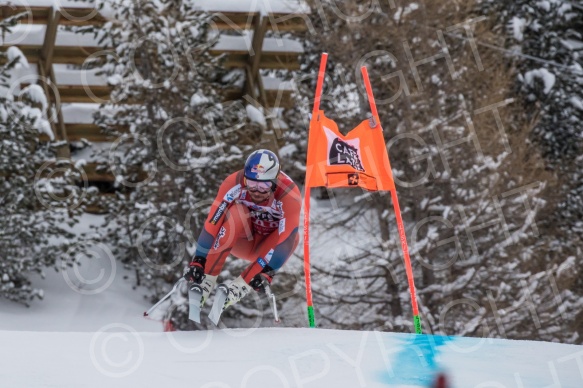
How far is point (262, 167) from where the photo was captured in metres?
8.44

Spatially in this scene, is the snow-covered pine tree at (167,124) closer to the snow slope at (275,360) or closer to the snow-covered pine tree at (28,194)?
the snow-covered pine tree at (28,194)

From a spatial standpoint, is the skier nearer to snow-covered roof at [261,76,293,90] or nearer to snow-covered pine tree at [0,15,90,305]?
snow-covered pine tree at [0,15,90,305]

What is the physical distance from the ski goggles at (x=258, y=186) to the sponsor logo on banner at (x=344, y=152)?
4.32 ft

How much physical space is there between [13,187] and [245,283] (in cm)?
816

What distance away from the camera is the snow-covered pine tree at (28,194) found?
1570 centimetres

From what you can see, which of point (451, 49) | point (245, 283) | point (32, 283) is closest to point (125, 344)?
point (245, 283)

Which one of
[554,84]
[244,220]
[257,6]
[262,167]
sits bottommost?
[554,84]

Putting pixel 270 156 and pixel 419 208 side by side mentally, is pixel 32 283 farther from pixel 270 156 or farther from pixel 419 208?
pixel 270 156

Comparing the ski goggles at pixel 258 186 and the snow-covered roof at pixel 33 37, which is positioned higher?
the ski goggles at pixel 258 186

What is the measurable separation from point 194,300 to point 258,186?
1.05 metres

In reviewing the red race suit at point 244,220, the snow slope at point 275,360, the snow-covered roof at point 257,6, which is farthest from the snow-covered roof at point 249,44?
the snow slope at point 275,360

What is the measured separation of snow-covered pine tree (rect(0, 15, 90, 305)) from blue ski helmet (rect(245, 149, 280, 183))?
7.94 meters

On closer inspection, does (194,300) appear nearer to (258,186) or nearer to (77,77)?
(258,186)

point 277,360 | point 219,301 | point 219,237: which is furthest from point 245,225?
point 277,360
